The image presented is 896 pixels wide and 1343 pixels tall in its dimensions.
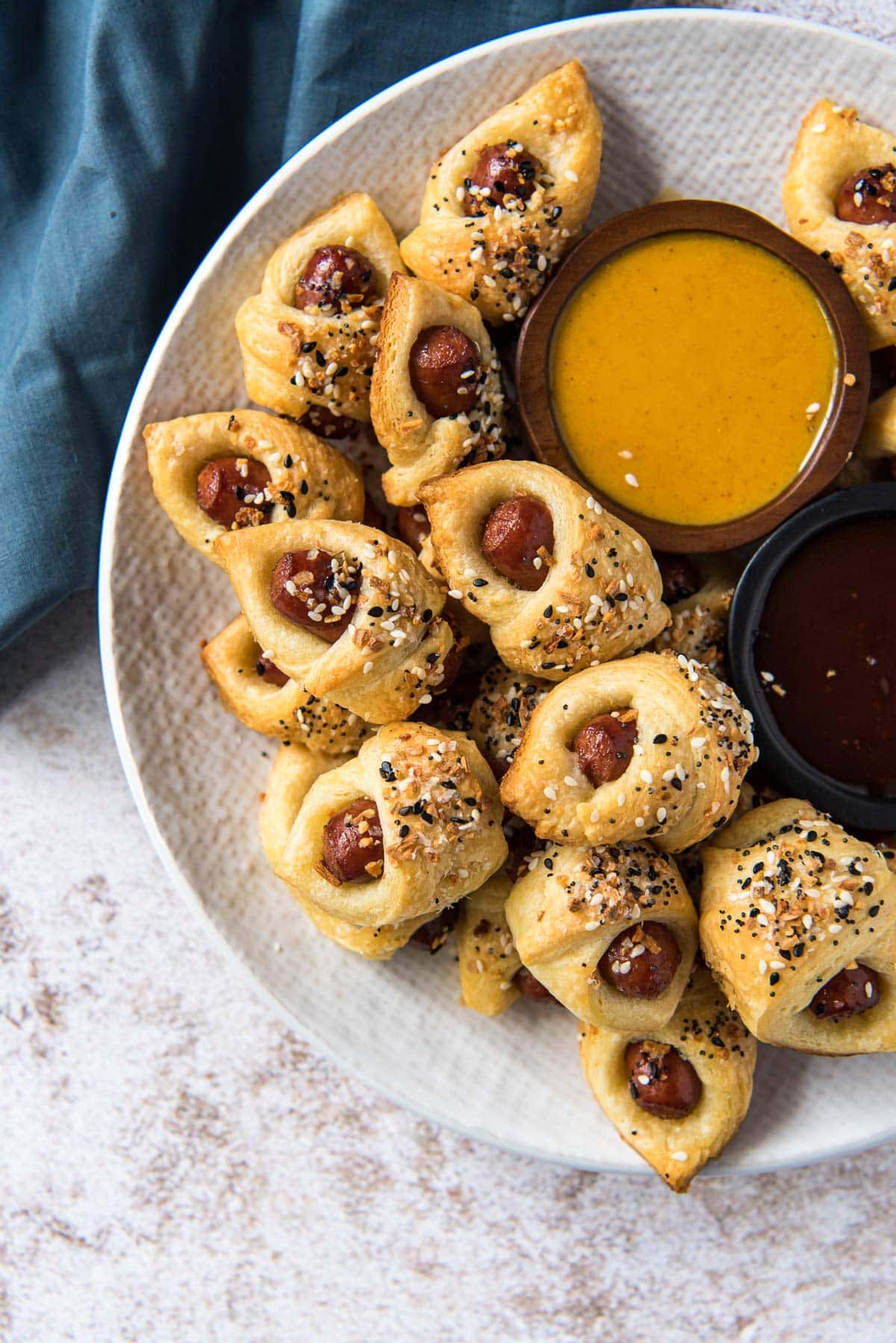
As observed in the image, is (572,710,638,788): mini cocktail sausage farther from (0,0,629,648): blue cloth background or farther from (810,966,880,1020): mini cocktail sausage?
(0,0,629,648): blue cloth background

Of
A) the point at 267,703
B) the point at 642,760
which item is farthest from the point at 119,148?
the point at 642,760

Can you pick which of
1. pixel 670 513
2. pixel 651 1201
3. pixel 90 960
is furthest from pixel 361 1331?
pixel 670 513

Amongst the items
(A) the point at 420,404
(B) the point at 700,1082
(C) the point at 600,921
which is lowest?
(B) the point at 700,1082

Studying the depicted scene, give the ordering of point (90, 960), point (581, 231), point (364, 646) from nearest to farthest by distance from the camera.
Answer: point (364, 646) < point (581, 231) < point (90, 960)

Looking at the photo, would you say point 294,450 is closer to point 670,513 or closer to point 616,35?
point 670,513

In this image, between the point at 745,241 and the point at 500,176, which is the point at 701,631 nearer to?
the point at 745,241

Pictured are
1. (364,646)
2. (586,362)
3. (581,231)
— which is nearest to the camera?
(364,646)

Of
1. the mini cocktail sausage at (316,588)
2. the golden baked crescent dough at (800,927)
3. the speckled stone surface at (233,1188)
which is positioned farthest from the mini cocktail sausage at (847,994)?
the mini cocktail sausage at (316,588)
